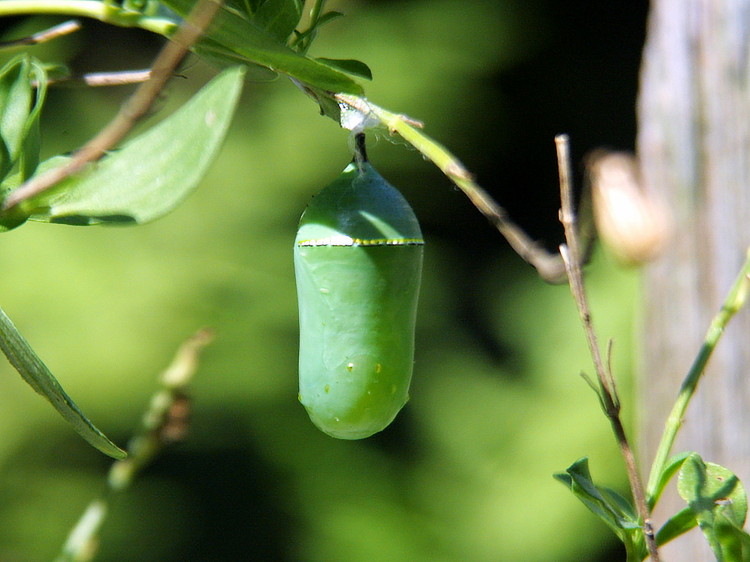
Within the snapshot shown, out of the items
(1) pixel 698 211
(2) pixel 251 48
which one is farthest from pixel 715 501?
(1) pixel 698 211

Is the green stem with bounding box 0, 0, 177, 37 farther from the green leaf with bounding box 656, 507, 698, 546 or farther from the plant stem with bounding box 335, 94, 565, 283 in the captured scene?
the green leaf with bounding box 656, 507, 698, 546

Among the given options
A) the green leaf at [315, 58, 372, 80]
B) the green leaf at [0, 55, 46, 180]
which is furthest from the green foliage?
the green leaf at [315, 58, 372, 80]

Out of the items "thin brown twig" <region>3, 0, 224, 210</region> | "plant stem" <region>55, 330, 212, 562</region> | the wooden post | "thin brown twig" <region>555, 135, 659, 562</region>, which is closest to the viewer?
"thin brown twig" <region>3, 0, 224, 210</region>

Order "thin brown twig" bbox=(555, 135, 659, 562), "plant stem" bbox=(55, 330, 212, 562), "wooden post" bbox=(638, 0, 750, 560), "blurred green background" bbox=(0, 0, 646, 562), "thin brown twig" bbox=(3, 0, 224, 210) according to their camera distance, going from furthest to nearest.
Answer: "blurred green background" bbox=(0, 0, 646, 562) → "wooden post" bbox=(638, 0, 750, 560) → "plant stem" bbox=(55, 330, 212, 562) → "thin brown twig" bbox=(555, 135, 659, 562) → "thin brown twig" bbox=(3, 0, 224, 210)

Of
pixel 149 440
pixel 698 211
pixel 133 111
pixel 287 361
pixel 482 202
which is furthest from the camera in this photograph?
pixel 287 361

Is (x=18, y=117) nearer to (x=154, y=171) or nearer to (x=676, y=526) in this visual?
(x=154, y=171)

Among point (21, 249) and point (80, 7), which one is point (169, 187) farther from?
point (21, 249)
